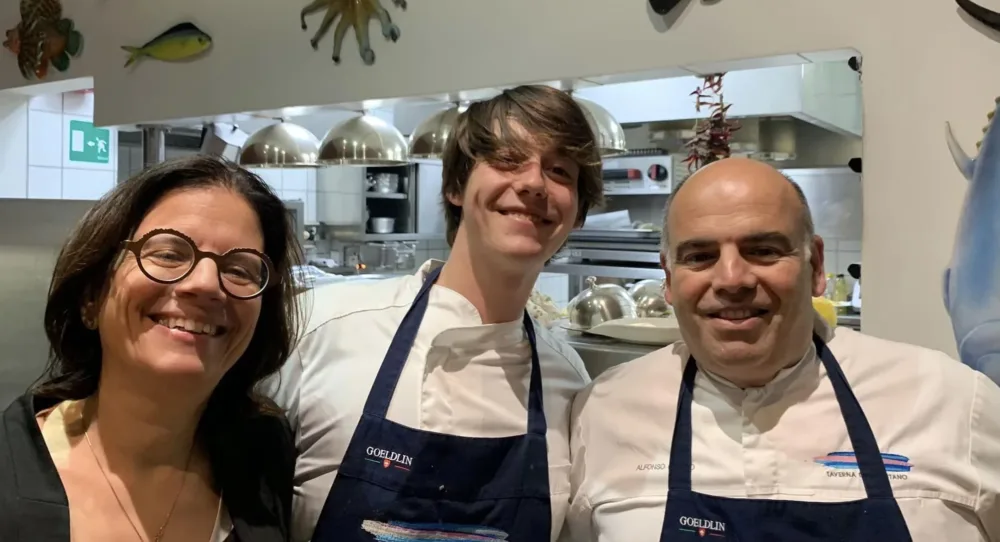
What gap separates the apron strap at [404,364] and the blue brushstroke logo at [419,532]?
19 cm

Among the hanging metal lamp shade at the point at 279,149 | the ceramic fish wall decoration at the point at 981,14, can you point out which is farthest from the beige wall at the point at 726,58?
the hanging metal lamp shade at the point at 279,149

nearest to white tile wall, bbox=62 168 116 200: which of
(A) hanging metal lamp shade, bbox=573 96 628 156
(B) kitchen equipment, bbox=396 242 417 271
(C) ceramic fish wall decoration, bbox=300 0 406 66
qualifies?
(B) kitchen equipment, bbox=396 242 417 271

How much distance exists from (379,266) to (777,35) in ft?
13.8

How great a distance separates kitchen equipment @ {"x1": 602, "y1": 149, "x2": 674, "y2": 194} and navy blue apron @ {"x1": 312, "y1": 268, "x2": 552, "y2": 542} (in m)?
3.95

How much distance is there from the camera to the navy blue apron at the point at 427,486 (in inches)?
54.4

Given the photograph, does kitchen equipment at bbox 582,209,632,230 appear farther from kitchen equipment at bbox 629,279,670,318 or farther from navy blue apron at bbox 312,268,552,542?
navy blue apron at bbox 312,268,552,542

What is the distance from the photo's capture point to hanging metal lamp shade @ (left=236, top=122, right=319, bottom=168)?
10.5ft

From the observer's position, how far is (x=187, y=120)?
3297 millimetres

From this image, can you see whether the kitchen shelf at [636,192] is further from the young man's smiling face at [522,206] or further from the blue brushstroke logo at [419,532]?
the blue brushstroke logo at [419,532]

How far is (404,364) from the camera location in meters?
1.49

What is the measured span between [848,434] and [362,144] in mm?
2195

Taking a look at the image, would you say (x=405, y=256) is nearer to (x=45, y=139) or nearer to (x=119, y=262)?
(x=45, y=139)

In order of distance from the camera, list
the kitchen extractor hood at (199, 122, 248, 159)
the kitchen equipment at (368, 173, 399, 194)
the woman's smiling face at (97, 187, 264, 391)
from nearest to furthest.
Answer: the woman's smiling face at (97, 187, 264, 391) < the kitchen extractor hood at (199, 122, 248, 159) < the kitchen equipment at (368, 173, 399, 194)

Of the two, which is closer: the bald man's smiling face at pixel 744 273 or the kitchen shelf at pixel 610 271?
the bald man's smiling face at pixel 744 273
